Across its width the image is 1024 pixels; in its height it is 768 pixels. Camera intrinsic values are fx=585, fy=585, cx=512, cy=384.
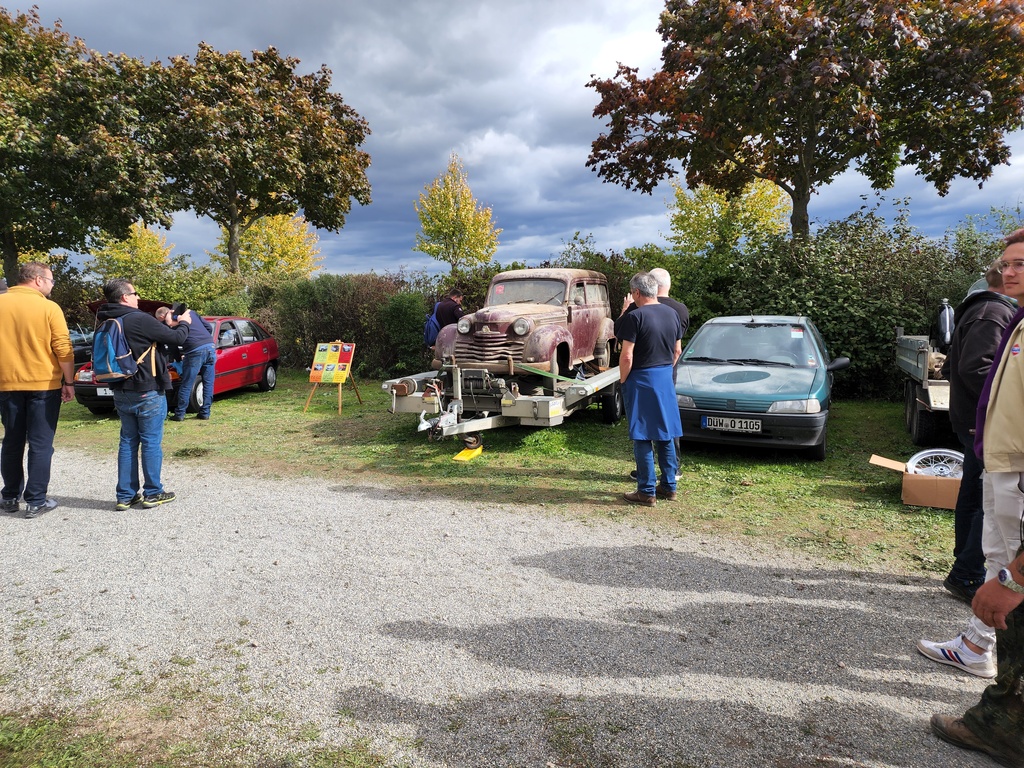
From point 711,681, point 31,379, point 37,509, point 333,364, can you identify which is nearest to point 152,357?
point 31,379

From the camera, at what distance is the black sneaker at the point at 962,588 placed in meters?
3.55

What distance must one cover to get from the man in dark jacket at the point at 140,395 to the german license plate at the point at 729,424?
18.1 feet

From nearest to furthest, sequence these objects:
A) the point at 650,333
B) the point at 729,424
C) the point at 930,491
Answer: the point at 930,491 < the point at 650,333 < the point at 729,424

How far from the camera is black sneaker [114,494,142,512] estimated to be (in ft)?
18.0

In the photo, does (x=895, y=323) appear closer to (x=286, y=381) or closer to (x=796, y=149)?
(x=796, y=149)

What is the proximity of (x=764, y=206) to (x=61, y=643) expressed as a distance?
1142 inches

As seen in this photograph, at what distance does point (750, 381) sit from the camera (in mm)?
6875

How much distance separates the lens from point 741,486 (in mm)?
5914

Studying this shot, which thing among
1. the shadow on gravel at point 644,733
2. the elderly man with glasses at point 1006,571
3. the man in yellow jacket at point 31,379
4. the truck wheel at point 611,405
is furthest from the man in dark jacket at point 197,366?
the elderly man with glasses at point 1006,571

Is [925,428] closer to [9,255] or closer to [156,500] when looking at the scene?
[156,500]

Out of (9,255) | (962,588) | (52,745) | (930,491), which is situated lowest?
(52,745)

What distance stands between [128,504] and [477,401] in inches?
151

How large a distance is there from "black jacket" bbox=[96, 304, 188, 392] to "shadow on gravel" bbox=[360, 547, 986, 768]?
3.56 m

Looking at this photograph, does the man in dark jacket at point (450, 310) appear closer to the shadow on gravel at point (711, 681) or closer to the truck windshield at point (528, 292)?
the truck windshield at point (528, 292)
